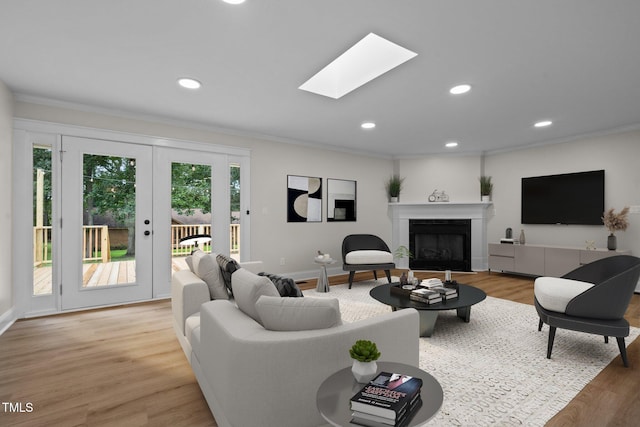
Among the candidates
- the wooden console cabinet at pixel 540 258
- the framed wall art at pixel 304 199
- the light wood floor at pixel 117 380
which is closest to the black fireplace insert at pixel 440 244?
the wooden console cabinet at pixel 540 258

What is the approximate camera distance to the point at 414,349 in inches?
68.8

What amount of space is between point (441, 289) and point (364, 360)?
2.18m

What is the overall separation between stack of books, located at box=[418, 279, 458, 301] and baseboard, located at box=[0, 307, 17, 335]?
422cm

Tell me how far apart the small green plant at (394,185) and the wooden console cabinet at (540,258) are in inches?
81.9

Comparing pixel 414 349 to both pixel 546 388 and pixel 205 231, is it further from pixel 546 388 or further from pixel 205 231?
pixel 205 231

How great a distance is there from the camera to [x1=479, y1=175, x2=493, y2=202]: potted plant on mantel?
247 inches

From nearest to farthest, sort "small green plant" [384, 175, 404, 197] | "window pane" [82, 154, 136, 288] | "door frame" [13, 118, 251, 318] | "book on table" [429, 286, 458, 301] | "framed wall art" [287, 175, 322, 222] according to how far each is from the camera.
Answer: "book on table" [429, 286, 458, 301] → "door frame" [13, 118, 251, 318] → "window pane" [82, 154, 136, 288] → "framed wall art" [287, 175, 322, 222] → "small green plant" [384, 175, 404, 197]

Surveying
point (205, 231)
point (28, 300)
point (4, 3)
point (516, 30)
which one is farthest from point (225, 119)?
point (516, 30)

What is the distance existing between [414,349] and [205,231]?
366 centimetres

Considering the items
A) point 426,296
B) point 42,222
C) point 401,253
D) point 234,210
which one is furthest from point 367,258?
point 42,222

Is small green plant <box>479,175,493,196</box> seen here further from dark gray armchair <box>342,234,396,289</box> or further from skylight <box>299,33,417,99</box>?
skylight <box>299,33,417,99</box>

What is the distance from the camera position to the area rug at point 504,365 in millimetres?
1831

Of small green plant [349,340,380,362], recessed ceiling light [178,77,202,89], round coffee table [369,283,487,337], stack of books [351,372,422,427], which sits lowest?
round coffee table [369,283,487,337]

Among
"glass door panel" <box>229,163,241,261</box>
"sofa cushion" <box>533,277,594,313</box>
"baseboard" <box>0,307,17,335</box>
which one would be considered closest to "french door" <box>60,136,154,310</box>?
"baseboard" <box>0,307,17,335</box>
